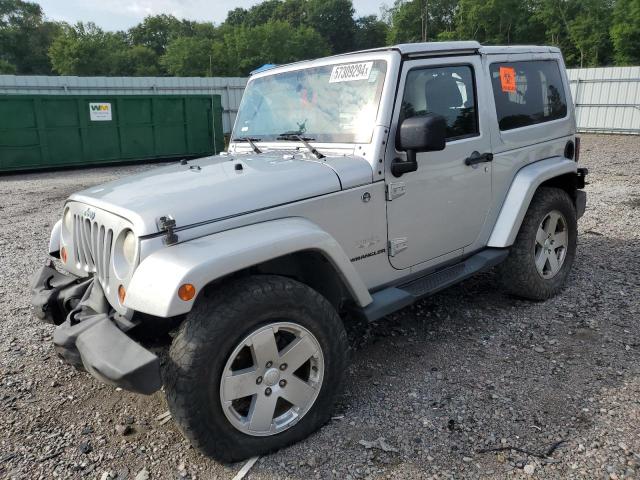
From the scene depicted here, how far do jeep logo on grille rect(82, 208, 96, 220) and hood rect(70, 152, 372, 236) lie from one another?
0.18ft

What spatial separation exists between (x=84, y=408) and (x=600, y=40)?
42916mm

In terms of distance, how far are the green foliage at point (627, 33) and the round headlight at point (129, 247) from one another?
125ft

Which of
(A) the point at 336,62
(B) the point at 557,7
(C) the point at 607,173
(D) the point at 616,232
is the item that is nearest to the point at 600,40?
(B) the point at 557,7

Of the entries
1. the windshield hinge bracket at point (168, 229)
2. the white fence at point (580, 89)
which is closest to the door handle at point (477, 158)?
the windshield hinge bracket at point (168, 229)

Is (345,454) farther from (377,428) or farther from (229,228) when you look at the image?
(229,228)

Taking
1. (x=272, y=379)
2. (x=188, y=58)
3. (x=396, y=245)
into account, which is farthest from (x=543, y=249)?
(x=188, y=58)

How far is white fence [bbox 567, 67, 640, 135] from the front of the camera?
18.2 metres

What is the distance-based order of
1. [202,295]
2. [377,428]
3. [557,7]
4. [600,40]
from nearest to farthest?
[202,295] < [377,428] < [600,40] < [557,7]

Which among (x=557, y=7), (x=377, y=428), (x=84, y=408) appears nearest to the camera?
(x=377, y=428)

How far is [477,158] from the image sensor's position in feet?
12.6

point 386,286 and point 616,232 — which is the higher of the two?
point 386,286

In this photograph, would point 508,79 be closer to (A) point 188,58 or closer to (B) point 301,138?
(B) point 301,138

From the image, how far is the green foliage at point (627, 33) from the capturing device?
1283 inches

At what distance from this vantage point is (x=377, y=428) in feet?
9.72
